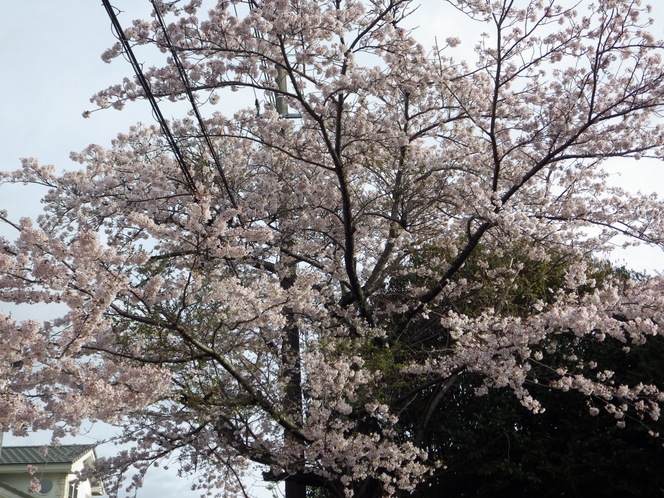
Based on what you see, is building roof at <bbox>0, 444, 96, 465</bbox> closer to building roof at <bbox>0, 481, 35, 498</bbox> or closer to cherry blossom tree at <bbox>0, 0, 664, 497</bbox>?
building roof at <bbox>0, 481, 35, 498</bbox>

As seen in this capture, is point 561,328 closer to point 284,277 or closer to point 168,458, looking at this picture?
point 284,277

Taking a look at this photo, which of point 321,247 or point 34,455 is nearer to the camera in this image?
point 321,247

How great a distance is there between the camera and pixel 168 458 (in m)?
8.48

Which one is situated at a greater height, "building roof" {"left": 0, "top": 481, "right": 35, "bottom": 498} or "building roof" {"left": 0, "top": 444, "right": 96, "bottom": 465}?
"building roof" {"left": 0, "top": 444, "right": 96, "bottom": 465}

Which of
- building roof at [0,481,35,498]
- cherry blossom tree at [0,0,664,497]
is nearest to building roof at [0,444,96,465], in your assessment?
building roof at [0,481,35,498]

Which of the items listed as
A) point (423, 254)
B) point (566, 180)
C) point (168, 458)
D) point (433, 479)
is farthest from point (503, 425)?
point (168, 458)

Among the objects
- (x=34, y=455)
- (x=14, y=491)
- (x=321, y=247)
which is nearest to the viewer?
(x=321, y=247)

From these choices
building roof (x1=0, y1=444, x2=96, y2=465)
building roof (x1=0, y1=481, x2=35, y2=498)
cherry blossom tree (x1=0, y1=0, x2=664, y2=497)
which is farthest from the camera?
building roof (x1=0, y1=444, x2=96, y2=465)

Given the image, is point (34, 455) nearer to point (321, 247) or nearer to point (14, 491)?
point (14, 491)

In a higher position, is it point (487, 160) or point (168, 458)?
point (487, 160)

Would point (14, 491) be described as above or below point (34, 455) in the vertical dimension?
below

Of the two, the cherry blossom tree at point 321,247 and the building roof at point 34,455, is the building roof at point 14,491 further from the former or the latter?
the cherry blossom tree at point 321,247

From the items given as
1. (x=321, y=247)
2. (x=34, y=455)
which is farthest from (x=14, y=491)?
(x=321, y=247)

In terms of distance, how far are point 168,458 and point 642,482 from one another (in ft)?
19.5
